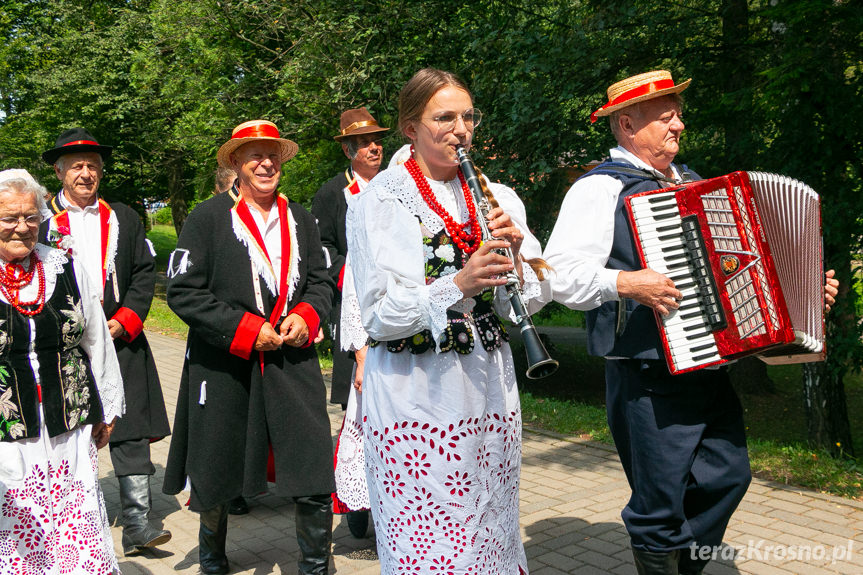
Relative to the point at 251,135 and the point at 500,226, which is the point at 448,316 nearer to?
the point at 500,226

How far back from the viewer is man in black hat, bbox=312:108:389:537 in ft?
17.5

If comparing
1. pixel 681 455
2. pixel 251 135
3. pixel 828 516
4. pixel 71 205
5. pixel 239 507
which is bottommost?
pixel 828 516

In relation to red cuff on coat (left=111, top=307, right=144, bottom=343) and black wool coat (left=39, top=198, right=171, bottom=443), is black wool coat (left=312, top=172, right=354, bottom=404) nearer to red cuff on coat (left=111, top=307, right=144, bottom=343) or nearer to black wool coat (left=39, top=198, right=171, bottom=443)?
black wool coat (left=39, top=198, right=171, bottom=443)

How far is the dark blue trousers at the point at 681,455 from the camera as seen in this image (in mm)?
3520

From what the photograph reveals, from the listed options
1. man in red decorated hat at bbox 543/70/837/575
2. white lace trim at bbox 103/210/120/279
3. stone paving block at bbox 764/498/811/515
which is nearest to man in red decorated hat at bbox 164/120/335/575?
white lace trim at bbox 103/210/120/279

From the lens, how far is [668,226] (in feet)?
11.1

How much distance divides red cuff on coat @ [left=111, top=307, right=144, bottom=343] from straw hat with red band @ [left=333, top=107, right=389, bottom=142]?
184 cm

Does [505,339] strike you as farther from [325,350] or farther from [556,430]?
[325,350]

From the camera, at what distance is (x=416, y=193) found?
10.4 ft

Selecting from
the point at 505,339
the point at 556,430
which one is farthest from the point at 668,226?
the point at 556,430

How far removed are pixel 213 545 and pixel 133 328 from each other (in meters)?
1.66

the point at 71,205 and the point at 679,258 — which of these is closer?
the point at 679,258

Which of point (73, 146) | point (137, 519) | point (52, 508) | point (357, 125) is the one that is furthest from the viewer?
point (357, 125)

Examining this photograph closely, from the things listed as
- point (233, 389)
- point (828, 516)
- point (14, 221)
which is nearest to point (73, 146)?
point (14, 221)
